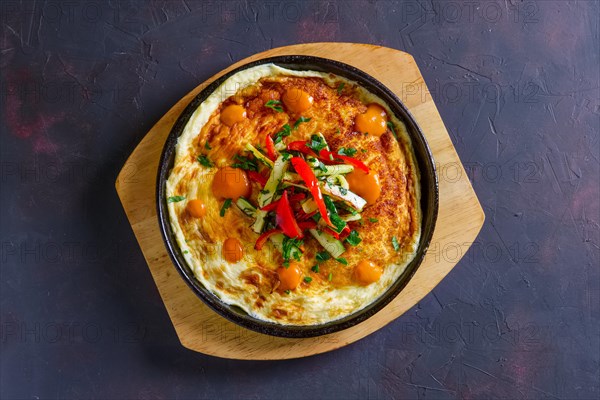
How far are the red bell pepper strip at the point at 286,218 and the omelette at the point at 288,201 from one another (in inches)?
0.4

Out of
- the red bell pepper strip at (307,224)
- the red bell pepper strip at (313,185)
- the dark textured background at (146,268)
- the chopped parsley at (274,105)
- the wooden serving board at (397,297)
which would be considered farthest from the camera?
the dark textured background at (146,268)

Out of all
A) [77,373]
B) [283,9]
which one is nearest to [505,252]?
[283,9]

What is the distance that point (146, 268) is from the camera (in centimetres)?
493

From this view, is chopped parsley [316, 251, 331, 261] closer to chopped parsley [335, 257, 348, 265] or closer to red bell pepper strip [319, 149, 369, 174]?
chopped parsley [335, 257, 348, 265]

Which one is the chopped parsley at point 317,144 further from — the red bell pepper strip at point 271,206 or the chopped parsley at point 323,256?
the chopped parsley at point 323,256

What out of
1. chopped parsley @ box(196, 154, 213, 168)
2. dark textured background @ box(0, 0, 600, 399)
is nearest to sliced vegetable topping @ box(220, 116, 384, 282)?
chopped parsley @ box(196, 154, 213, 168)

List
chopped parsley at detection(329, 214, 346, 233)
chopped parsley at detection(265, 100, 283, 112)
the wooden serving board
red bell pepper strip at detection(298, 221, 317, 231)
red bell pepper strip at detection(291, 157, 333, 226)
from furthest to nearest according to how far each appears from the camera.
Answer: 1. the wooden serving board
2. chopped parsley at detection(265, 100, 283, 112)
3. red bell pepper strip at detection(298, 221, 317, 231)
4. chopped parsley at detection(329, 214, 346, 233)
5. red bell pepper strip at detection(291, 157, 333, 226)

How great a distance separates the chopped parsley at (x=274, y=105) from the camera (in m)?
4.32

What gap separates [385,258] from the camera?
4.31 metres

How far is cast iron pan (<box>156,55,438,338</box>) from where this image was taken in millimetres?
4176

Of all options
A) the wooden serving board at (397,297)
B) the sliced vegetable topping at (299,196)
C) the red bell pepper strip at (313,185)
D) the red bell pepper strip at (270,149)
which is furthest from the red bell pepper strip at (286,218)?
the wooden serving board at (397,297)

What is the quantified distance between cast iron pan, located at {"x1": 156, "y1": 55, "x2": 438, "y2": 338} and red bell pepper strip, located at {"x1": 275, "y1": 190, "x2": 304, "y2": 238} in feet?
2.33

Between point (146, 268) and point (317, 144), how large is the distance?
193cm

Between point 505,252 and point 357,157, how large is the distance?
178 cm
